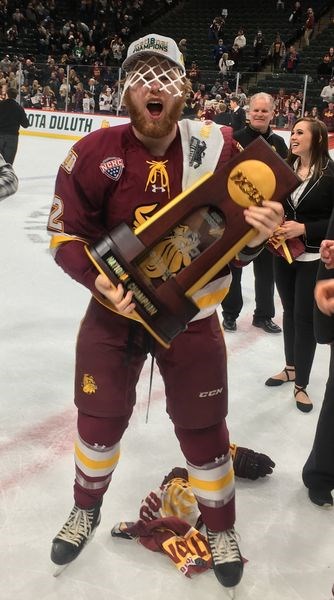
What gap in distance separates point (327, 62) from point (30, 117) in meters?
6.79

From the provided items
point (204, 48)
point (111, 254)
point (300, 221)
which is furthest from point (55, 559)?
point (204, 48)

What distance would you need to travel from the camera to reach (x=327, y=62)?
43.8 feet

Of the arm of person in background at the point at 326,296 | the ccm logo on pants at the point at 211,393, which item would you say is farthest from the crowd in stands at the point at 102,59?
the arm of person in background at the point at 326,296

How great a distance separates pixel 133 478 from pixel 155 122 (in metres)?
1.34

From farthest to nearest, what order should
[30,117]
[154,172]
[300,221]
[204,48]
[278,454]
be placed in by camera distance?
[204,48] < [30,117] < [300,221] < [278,454] < [154,172]

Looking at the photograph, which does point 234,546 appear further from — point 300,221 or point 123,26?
point 123,26

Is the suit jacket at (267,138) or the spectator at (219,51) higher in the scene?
the spectator at (219,51)

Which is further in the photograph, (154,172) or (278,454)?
(278,454)

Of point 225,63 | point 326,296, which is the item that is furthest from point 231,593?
point 225,63

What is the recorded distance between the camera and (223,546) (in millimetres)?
1740

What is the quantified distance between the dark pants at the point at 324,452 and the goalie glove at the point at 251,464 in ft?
0.50

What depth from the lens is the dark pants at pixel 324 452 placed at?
79.8 inches

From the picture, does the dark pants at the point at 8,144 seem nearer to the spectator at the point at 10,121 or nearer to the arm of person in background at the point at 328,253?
the spectator at the point at 10,121

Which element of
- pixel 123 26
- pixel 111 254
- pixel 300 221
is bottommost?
pixel 300 221
